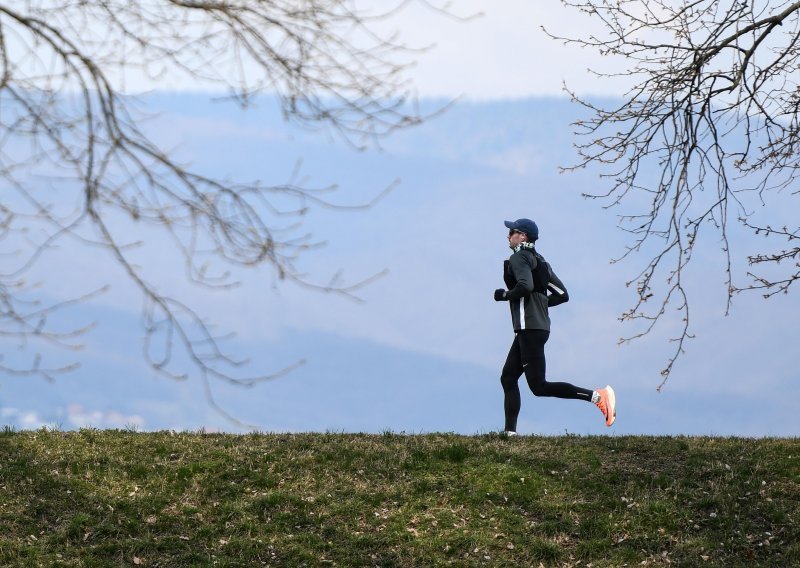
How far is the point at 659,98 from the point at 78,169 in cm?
621

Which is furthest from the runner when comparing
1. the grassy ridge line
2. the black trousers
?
the grassy ridge line

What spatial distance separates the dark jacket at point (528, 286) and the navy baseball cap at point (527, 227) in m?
0.14

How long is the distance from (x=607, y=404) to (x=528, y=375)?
1.18 m

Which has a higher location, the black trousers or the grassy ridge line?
the black trousers

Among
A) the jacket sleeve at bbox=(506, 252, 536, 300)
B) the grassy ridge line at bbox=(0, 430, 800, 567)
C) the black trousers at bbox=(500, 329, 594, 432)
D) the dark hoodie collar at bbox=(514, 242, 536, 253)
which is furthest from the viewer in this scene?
the dark hoodie collar at bbox=(514, 242, 536, 253)

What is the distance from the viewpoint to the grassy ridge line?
10.9 meters

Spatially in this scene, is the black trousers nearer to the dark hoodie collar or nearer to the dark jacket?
the dark jacket

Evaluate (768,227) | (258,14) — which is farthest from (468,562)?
(258,14)

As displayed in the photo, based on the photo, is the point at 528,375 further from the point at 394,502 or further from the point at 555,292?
the point at 394,502

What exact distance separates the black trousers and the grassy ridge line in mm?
478

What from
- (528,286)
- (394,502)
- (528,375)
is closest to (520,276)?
(528,286)

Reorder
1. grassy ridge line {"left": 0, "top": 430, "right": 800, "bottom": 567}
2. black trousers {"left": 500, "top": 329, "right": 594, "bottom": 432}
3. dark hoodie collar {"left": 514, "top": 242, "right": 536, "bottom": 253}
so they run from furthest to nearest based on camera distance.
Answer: dark hoodie collar {"left": 514, "top": 242, "right": 536, "bottom": 253}, black trousers {"left": 500, "top": 329, "right": 594, "bottom": 432}, grassy ridge line {"left": 0, "top": 430, "right": 800, "bottom": 567}

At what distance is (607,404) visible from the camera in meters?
13.7

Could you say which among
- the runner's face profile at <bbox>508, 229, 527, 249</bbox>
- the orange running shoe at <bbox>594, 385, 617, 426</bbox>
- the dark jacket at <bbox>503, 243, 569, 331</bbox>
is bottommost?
the orange running shoe at <bbox>594, 385, 617, 426</bbox>
